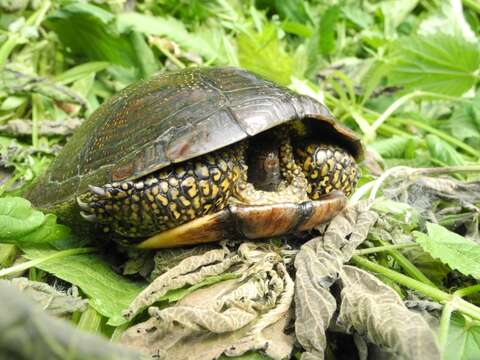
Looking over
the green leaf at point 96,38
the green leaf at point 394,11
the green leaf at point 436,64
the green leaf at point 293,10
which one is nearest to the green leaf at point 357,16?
the green leaf at point 394,11

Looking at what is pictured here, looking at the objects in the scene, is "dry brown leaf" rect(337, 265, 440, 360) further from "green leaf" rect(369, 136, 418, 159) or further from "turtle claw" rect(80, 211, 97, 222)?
"green leaf" rect(369, 136, 418, 159)

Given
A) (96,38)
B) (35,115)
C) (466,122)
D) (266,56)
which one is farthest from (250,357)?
(96,38)

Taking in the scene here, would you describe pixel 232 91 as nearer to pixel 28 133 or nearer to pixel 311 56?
pixel 28 133

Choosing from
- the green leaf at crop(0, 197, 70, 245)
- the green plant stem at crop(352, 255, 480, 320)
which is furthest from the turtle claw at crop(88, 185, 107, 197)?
the green plant stem at crop(352, 255, 480, 320)

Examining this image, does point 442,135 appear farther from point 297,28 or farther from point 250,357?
point 250,357

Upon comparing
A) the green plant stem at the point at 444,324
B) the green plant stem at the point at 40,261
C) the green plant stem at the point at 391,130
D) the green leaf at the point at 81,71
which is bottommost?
the green plant stem at the point at 444,324

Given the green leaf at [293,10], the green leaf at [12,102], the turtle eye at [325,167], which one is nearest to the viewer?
the turtle eye at [325,167]

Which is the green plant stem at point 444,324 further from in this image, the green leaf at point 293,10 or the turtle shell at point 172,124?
the green leaf at point 293,10
